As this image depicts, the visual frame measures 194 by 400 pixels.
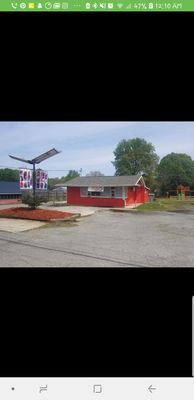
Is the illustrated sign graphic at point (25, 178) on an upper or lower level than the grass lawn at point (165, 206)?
upper

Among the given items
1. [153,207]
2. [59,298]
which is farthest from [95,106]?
[153,207]

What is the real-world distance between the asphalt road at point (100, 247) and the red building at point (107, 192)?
8.94 ft

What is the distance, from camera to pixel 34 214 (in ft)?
24.1

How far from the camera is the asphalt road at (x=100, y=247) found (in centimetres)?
317

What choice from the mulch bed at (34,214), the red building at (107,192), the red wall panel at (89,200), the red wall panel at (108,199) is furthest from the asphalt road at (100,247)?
the red wall panel at (89,200)

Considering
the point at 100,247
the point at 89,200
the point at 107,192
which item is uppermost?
the point at 107,192

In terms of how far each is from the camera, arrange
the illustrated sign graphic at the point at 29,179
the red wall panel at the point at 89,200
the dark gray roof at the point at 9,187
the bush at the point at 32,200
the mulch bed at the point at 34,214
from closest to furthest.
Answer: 1. the dark gray roof at the point at 9,187
2. the illustrated sign graphic at the point at 29,179
3. the mulch bed at the point at 34,214
4. the bush at the point at 32,200
5. the red wall panel at the point at 89,200

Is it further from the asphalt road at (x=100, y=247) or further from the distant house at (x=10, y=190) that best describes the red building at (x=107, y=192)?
the asphalt road at (x=100, y=247)

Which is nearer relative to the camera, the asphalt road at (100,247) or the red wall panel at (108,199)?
the asphalt road at (100,247)

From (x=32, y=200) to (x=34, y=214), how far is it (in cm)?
70

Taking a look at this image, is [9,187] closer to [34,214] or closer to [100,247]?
[34,214]

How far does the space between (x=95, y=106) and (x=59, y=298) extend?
134 centimetres

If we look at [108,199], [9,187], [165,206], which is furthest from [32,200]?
[165,206]

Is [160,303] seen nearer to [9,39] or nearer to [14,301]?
[14,301]
